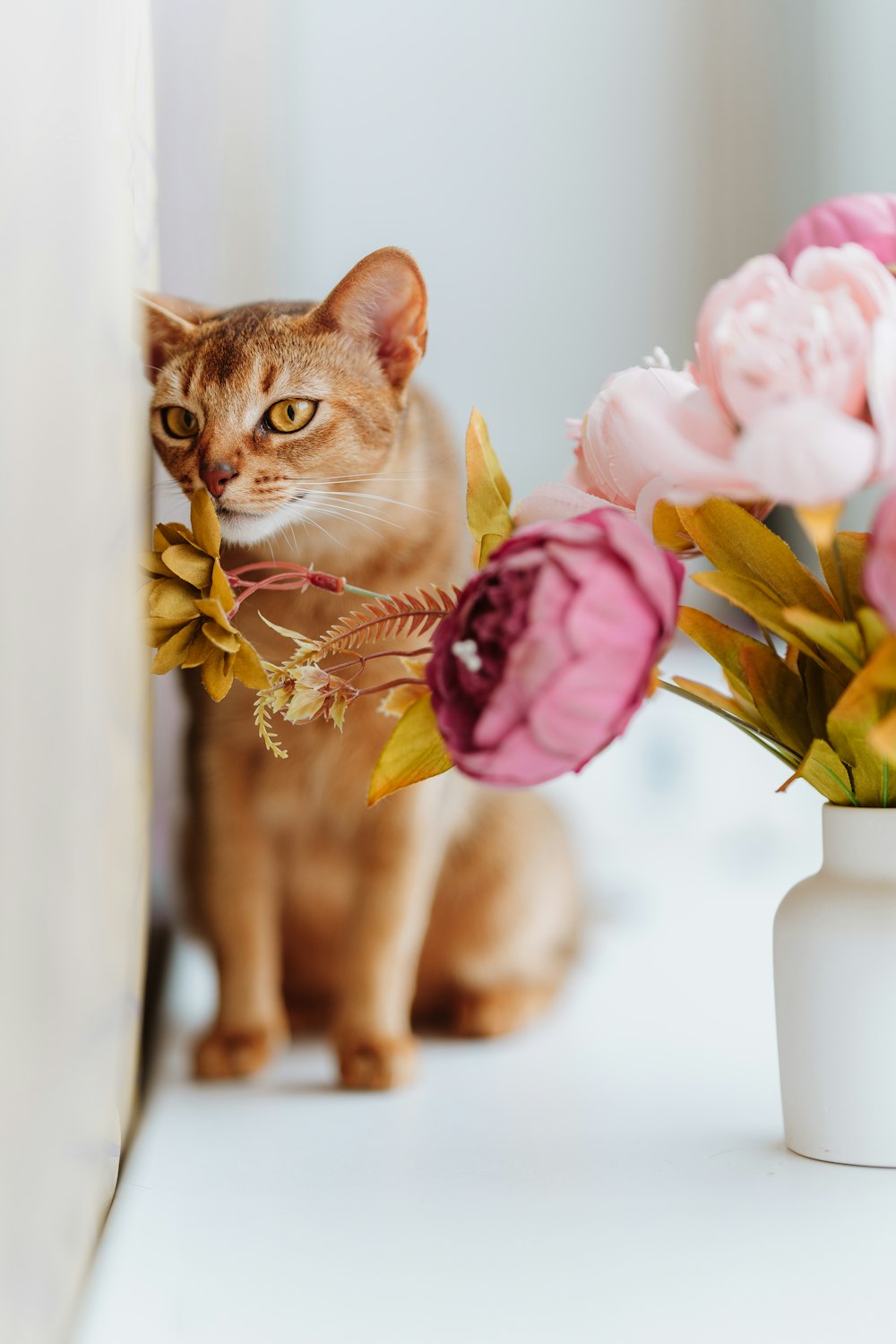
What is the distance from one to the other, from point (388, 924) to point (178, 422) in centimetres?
37

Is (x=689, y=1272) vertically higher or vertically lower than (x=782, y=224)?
lower

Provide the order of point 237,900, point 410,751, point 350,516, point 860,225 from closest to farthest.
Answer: point 410,751 → point 860,225 → point 350,516 → point 237,900

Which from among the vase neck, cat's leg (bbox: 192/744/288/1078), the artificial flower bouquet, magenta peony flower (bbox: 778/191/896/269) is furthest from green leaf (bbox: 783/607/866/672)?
cat's leg (bbox: 192/744/288/1078)

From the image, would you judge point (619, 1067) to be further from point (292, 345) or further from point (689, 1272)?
point (292, 345)

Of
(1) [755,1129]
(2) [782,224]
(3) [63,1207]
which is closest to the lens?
(3) [63,1207]

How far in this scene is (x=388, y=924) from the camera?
0.82m

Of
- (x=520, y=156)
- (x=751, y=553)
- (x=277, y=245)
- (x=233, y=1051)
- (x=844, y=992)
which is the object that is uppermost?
(x=520, y=156)

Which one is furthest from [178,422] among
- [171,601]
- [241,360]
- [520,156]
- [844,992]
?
[520,156]

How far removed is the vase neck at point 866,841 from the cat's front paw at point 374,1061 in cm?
34

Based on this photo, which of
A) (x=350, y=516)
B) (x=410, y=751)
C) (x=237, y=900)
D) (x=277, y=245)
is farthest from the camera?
(x=277, y=245)

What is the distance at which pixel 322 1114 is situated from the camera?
0.73 metres

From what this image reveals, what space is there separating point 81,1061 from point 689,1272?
0.90 feet

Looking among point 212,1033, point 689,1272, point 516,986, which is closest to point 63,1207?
point 689,1272

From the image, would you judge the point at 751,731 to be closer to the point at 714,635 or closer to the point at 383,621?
the point at 714,635
